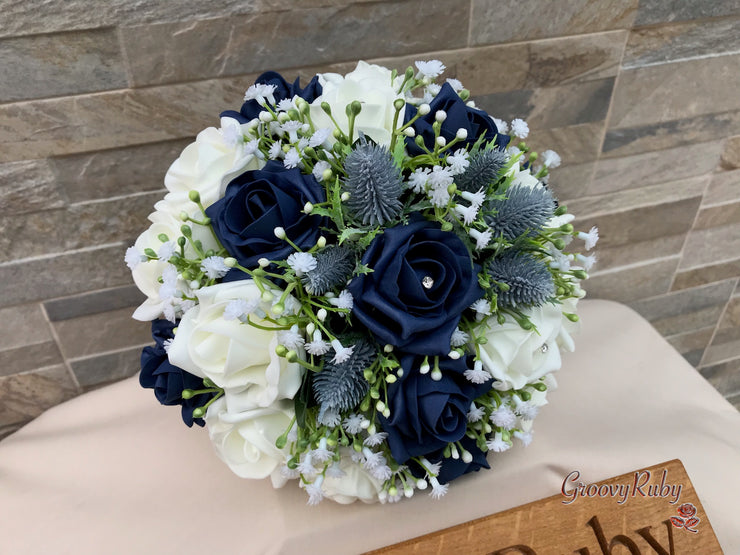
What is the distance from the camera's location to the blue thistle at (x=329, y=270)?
0.50 m

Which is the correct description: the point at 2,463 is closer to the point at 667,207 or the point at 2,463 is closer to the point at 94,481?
the point at 94,481

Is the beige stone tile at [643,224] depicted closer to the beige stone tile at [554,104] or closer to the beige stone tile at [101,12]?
the beige stone tile at [554,104]

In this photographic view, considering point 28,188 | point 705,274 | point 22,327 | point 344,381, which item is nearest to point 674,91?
point 705,274

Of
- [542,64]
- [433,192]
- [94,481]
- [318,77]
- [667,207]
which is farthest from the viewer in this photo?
[667,207]

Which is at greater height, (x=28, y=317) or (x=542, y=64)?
(x=542, y=64)

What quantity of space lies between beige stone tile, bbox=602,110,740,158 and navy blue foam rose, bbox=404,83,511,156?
0.46 metres

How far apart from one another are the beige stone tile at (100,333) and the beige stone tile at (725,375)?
1.26 m

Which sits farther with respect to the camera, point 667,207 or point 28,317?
point 667,207

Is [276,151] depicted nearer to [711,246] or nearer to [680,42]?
[680,42]

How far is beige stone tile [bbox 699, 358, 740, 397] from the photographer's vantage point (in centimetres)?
136

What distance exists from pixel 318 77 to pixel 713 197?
0.86m

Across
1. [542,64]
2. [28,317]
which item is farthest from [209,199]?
[542,64]

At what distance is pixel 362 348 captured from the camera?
1.76 feet

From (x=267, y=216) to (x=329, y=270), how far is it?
76 millimetres
